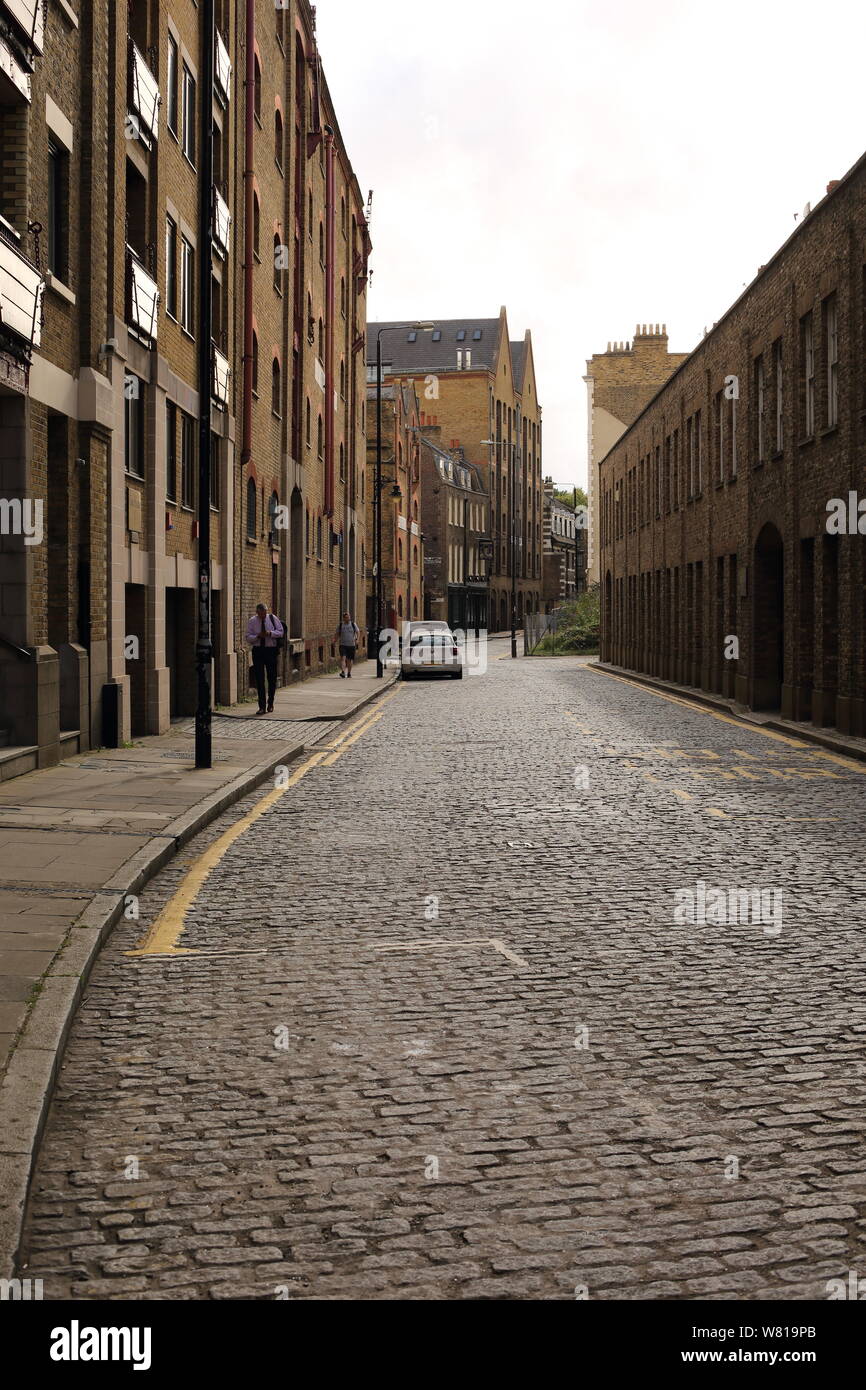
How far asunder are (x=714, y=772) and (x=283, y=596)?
19.3 meters

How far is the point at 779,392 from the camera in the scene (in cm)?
2500

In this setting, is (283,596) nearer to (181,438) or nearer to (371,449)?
(181,438)

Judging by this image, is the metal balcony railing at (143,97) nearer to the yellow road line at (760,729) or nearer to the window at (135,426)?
the window at (135,426)

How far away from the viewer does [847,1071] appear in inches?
208

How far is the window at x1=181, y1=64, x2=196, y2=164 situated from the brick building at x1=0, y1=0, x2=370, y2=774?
8 cm

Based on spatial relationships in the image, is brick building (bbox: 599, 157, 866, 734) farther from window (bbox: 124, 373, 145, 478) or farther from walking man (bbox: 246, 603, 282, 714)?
window (bbox: 124, 373, 145, 478)

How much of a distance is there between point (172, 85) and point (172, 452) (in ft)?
18.4

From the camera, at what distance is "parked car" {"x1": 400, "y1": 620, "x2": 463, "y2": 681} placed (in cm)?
4078

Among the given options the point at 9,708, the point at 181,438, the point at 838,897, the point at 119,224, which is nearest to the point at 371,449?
the point at 181,438

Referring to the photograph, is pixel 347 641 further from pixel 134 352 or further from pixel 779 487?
pixel 134 352

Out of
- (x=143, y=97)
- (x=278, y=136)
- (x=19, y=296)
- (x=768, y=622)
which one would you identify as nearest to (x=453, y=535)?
(x=278, y=136)

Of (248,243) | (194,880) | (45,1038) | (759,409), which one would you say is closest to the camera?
(45,1038)

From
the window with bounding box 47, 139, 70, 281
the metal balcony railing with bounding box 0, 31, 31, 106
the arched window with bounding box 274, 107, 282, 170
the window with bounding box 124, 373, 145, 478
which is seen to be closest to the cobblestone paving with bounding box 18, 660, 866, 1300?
the metal balcony railing with bounding box 0, 31, 31, 106
